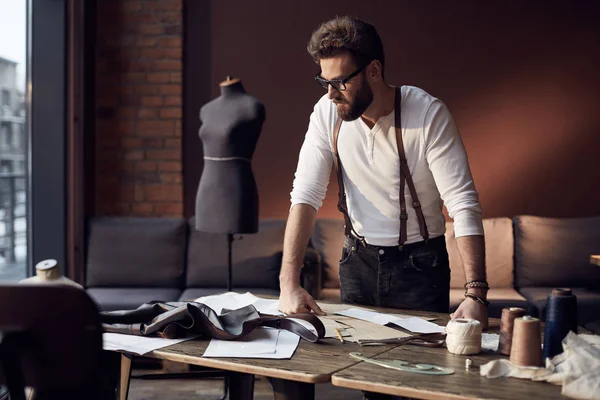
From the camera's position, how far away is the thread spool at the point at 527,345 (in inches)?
72.0

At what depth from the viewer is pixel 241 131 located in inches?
164

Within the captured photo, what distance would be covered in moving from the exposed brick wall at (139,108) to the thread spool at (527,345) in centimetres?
395

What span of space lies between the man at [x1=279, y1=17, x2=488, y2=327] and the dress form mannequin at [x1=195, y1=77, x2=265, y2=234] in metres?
1.40

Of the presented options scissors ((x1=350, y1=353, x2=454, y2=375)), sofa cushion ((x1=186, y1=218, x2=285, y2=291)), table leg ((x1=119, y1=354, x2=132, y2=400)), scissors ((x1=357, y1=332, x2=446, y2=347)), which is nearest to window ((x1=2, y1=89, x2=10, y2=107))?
sofa cushion ((x1=186, y1=218, x2=285, y2=291))

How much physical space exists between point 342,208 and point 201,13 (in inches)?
127

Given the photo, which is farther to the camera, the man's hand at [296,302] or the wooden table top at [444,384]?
the man's hand at [296,302]

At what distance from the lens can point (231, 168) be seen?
418cm

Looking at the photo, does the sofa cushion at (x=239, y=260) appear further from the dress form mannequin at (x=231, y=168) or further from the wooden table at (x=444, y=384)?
the wooden table at (x=444, y=384)

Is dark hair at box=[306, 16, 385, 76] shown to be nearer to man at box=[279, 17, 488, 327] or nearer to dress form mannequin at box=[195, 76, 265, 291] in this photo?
man at box=[279, 17, 488, 327]

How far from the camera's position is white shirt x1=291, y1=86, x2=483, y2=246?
8.27 ft

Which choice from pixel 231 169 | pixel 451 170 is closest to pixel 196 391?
pixel 231 169

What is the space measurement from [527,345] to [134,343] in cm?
102

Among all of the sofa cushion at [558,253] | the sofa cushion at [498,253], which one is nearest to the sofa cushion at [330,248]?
the sofa cushion at [498,253]

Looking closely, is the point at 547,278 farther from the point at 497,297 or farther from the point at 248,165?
the point at 248,165
